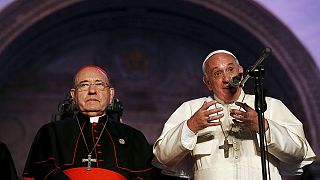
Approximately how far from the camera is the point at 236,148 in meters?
3.84

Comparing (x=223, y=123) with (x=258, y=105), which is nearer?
(x=258, y=105)

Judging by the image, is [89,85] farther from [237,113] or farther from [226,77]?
[237,113]

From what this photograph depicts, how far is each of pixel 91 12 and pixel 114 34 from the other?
630mm

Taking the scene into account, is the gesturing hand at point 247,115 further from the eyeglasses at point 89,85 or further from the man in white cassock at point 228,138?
the eyeglasses at point 89,85

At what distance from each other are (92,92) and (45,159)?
0.49 m

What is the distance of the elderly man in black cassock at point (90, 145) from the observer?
155 inches

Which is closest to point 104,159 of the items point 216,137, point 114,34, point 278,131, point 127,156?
point 127,156

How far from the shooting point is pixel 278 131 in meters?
3.70

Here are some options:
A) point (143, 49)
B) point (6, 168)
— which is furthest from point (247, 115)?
point (143, 49)

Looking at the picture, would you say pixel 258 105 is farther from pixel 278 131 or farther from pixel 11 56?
pixel 11 56

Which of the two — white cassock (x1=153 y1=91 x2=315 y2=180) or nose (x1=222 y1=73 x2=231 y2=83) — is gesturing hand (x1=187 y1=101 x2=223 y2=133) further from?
nose (x1=222 y1=73 x2=231 y2=83)

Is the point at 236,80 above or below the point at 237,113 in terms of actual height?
above

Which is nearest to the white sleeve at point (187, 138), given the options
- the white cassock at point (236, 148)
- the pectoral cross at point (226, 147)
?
the white cassock at point (236, 148)

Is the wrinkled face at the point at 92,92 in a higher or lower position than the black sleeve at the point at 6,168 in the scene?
higher
